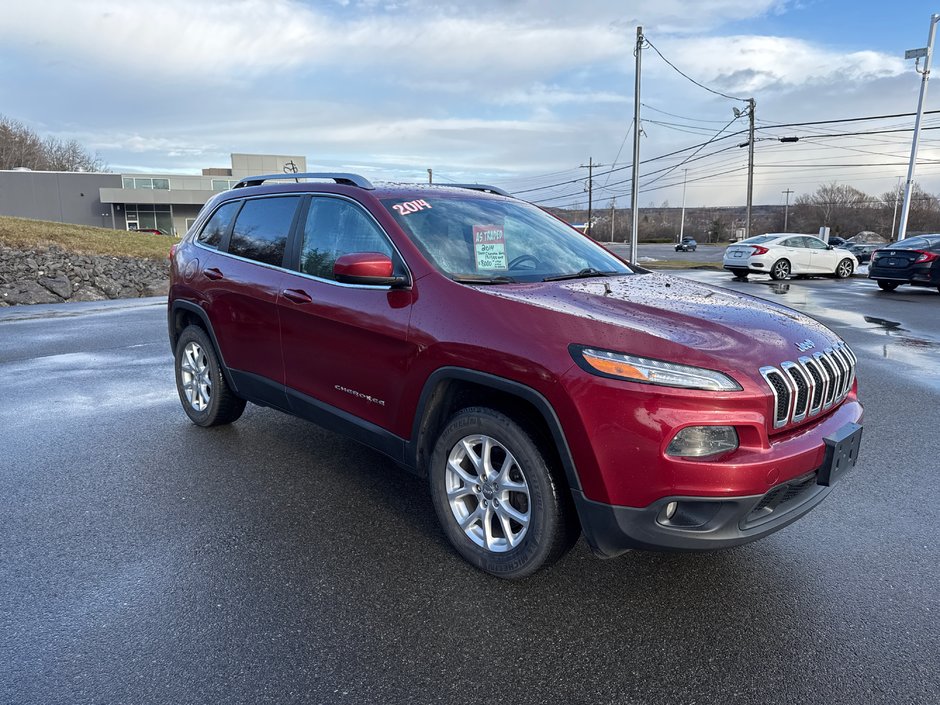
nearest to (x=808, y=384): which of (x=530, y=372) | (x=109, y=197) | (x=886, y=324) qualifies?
(x=530, y=372)

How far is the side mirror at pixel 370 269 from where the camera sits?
321 centimetres

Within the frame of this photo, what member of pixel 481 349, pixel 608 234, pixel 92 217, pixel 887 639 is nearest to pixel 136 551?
pixel 481 349

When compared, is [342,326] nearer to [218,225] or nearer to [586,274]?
[586,274]

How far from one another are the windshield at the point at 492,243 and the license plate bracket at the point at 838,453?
159 centimetres

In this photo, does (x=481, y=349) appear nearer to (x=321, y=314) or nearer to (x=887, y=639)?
(x=321, y=314)

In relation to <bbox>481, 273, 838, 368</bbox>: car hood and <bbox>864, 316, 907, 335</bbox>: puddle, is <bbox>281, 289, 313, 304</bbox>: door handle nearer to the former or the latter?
<bbox>481, 273, 838, 368</bbox>: car hood

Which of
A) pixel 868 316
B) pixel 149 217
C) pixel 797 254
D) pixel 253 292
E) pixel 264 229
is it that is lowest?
pixel 868 316

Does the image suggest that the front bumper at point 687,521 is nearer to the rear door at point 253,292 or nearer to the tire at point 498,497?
the tire at point 498,497

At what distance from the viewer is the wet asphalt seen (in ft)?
7.74

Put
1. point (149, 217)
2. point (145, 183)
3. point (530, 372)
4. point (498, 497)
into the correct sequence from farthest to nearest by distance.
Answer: point (145, 183) < point (149, 217) < point (498, 497) < point (530, 372)

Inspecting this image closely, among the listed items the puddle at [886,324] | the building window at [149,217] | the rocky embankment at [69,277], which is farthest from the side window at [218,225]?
the building window at [149,217]

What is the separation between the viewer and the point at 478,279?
332 centimetres

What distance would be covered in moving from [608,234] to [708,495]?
370 feet

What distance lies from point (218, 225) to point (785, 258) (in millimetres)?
19690
